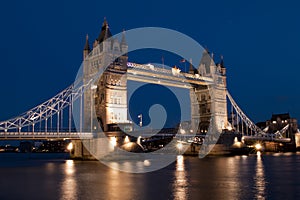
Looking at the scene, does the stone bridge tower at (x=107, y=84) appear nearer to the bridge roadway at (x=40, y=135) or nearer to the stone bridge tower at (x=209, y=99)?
the bridge roadway at (x=40, y=135)

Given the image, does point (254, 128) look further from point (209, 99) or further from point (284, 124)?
point (284, 124)

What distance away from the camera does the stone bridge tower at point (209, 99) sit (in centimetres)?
5022

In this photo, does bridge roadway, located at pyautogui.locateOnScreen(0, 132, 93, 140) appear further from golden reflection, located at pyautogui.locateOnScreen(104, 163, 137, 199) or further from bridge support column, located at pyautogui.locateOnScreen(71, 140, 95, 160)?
golden reflection, located at pyautogui.locateOnScreen(104, 163, 137, 199)

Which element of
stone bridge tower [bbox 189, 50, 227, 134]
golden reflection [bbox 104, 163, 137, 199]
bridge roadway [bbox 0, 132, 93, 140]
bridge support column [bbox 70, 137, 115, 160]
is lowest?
golden reflection [bbox 104, 163, 137, 199]

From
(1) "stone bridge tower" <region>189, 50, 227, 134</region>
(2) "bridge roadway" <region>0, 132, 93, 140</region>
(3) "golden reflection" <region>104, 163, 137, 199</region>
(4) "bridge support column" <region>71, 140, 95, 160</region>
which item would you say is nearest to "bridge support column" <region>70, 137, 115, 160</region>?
(4) "bridge support column" <region>71, 140, 95, 160</region>

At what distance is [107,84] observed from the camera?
1442 inches

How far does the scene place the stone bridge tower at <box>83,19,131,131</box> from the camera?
3647 centimetres

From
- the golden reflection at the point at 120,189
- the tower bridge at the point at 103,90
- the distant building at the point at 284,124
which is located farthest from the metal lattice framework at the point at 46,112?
the distant building at the point at 284,124

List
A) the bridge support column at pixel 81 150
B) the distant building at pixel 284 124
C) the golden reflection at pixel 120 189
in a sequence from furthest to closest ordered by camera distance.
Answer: the distant building at pixel 284 124
the bridge support column at pixel 81 150
the golden reflection at pixel 120 189

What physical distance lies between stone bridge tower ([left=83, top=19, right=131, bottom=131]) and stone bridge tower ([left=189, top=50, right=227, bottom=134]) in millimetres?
16205

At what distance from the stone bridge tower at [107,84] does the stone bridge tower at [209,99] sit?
1621cm

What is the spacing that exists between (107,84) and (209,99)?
1861cm

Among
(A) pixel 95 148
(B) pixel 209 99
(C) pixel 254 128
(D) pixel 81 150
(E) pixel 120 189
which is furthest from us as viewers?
(C) pixel 254 128

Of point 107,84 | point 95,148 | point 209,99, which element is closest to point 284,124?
point 209,99
